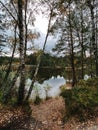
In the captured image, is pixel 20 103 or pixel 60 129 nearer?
pixel 60 129

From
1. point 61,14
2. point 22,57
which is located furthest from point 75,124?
point 61,14

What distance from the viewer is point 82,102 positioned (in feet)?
35.7

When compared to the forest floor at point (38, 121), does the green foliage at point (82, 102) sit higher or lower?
higher

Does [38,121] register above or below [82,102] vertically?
below

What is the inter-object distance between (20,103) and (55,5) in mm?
6759

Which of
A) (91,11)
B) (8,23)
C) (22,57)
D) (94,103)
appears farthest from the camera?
(91,11)

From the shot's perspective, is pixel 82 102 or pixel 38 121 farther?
pixel 38 121

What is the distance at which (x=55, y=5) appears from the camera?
15336 mm

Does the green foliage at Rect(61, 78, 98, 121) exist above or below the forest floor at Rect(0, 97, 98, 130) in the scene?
above

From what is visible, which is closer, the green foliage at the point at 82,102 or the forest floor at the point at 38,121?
the forest floor at the point at 38,121

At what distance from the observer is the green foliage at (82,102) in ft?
35.3

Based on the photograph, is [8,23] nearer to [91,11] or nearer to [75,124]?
[91,11]

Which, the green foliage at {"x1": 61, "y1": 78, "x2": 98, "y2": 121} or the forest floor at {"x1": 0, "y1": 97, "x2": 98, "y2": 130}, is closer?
the forest floor at {"x1": 0, "y1": 97, "x2": 98, "y2": 130}

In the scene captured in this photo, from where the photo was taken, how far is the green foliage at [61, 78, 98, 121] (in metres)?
10.7
